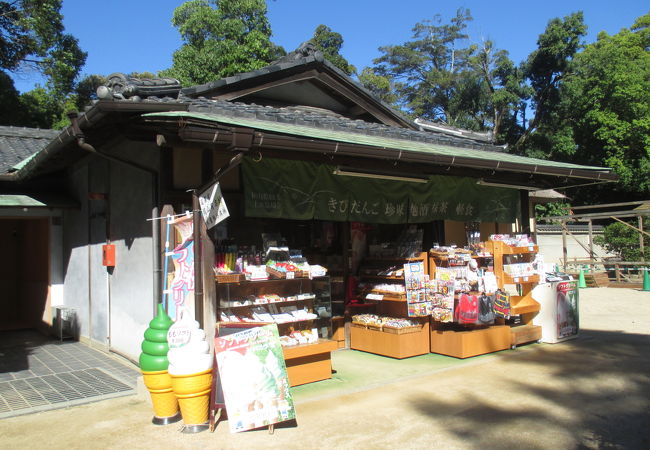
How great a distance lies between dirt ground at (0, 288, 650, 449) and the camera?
4730 mm

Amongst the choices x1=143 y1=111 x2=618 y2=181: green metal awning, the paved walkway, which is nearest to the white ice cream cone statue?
the paved walkway

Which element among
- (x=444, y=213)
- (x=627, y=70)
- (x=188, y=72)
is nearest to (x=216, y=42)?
(x=188, y=72)

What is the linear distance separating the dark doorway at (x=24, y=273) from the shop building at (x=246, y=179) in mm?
427

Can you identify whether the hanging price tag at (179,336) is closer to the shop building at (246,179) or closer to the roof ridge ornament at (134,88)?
the shop building at (246,179)

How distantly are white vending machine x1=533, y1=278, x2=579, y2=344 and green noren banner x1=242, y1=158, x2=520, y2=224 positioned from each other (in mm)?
1515

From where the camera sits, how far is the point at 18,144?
40.3 ft

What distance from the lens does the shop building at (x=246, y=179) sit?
593 centimetres

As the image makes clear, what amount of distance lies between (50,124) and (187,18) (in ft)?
32.1

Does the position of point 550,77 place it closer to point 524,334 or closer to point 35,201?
point 524,334

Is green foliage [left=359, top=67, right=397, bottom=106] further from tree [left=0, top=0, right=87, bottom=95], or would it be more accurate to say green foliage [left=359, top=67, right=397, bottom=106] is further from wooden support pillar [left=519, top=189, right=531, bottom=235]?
wooden support pillar [left=519, top=189, right=531, bottom=235]

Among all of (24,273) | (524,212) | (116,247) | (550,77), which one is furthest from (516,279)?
(550,77)

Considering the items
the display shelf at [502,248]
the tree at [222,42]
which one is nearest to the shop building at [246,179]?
the display shelf at [502,248]

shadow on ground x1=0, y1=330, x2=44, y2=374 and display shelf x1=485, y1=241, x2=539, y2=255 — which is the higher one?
display shelf x1=485, y1=241, x2=539, y2=255

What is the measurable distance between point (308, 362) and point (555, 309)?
15.9ft
